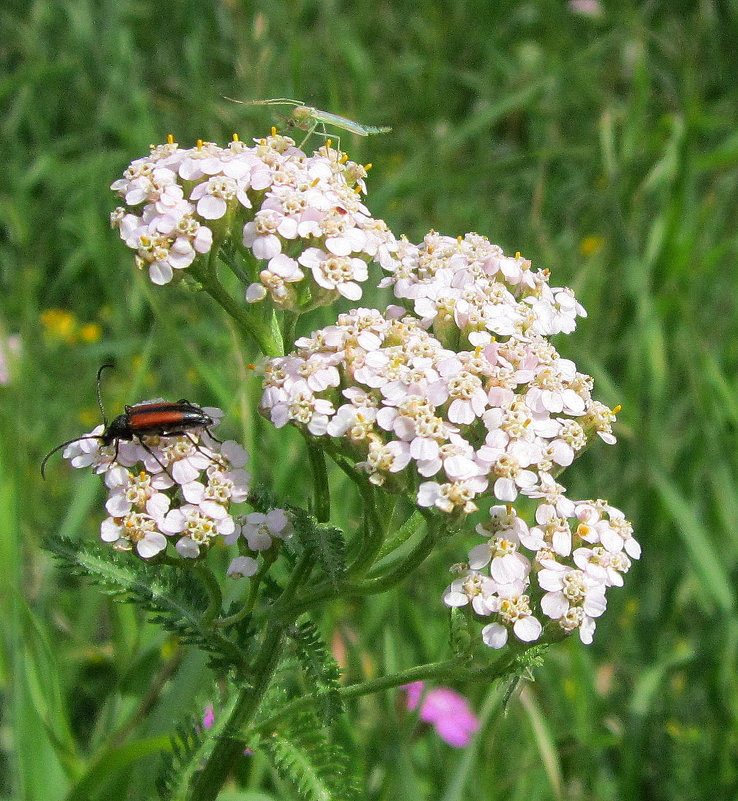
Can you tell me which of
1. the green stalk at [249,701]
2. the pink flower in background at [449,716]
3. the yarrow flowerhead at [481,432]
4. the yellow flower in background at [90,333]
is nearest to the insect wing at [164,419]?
the yarrow flowerhead at [481,432]

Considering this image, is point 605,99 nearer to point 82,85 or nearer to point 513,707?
point 82,85

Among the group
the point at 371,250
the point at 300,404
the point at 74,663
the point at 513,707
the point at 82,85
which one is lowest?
the point at 74,663

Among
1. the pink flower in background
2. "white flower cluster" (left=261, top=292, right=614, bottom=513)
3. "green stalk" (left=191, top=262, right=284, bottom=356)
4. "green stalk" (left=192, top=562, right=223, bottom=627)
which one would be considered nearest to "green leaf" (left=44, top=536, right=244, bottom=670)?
"green stalk" (left=192, top=562, right=223, bottom=627)

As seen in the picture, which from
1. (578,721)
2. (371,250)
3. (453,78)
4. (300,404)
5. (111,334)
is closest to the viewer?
(300,404)

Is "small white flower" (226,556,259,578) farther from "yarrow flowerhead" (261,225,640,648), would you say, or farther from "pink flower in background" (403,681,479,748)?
"pink flower in background" (403,681,479,748)

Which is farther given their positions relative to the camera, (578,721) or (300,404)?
(578,721)

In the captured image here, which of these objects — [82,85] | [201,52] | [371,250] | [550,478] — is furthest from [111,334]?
[550,478]

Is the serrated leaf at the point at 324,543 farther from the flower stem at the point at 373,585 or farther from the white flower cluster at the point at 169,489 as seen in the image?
the white flower cluster at the point at 169,489

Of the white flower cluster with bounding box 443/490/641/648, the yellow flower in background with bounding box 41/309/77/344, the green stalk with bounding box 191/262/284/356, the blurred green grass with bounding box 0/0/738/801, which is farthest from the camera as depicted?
the yellow flower in background with bounding box 41/309/77/344
